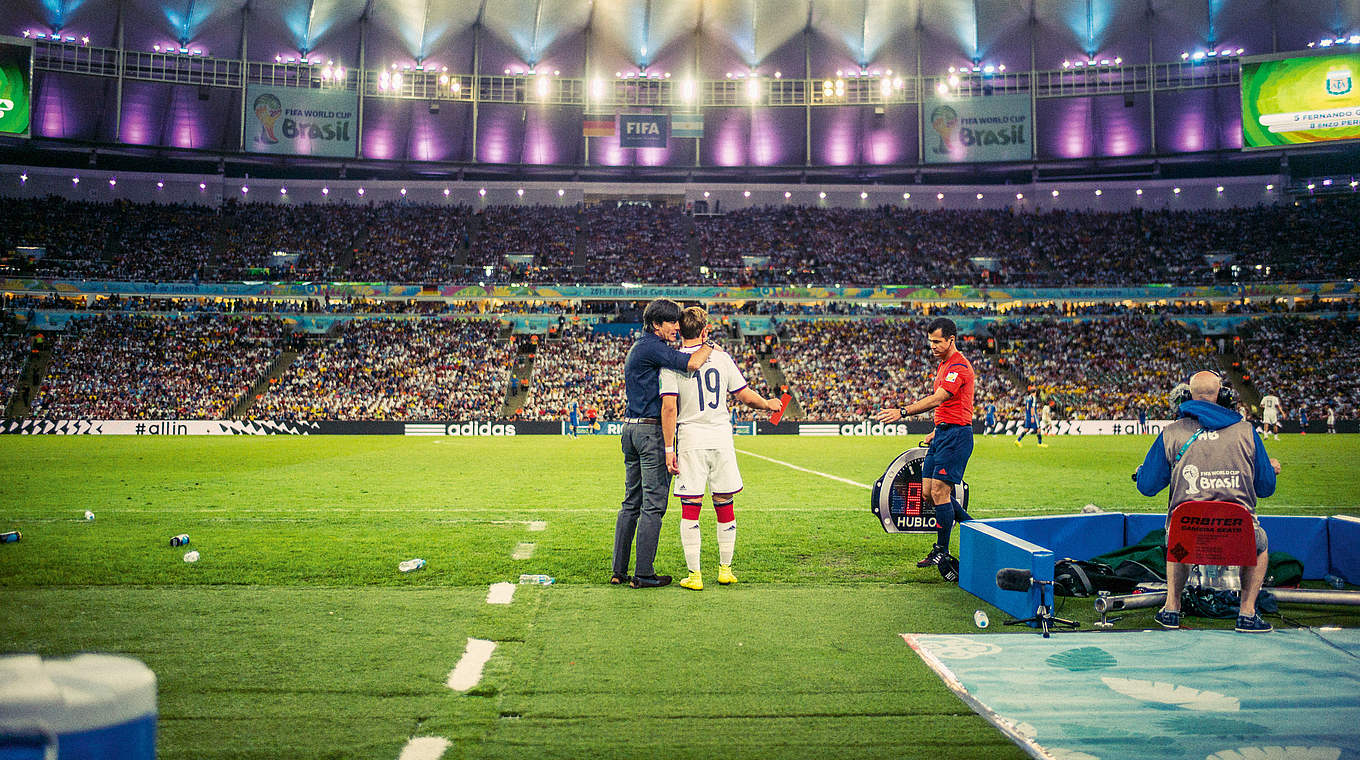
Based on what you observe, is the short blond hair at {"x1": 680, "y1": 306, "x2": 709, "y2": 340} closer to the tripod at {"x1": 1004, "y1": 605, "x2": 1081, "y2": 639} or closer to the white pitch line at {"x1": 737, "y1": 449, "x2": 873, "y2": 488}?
the tripod at {"x1": 1004, "y1": 605, "x2": 1081, "y2": 639}

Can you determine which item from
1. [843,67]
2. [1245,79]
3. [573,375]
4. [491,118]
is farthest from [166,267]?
[1245,79]

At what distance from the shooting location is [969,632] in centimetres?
564

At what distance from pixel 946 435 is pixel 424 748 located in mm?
5430

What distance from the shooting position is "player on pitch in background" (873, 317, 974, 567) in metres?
7.66

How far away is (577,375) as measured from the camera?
42.8m

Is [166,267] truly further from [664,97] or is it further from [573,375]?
[664,97]

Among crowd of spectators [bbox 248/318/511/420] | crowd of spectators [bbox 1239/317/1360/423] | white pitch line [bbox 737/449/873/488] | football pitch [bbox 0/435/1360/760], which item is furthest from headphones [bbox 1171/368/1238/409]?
crowd of spectators [bbox 1239/317/1360/423]

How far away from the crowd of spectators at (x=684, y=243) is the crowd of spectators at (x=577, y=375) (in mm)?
5349

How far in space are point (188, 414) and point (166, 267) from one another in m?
14.4

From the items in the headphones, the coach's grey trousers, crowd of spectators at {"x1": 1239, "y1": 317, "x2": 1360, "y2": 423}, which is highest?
crowd of spectators at {"x1": 1239, "y1": 317, "x2": 1360, "y2": 423}

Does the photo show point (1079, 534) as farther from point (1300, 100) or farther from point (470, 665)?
point (1300, 100)

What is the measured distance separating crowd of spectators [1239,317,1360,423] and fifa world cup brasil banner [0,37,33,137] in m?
59.3

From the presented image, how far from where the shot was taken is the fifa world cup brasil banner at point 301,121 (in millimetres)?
49094

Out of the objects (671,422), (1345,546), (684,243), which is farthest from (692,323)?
(684,243)
